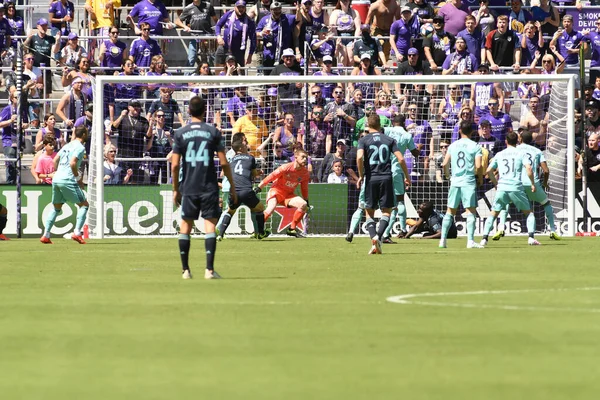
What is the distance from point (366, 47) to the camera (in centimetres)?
2941

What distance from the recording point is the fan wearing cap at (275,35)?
29.4 m

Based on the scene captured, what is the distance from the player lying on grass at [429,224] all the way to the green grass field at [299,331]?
26.1 feet

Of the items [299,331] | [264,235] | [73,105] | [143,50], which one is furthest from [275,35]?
[299,331]

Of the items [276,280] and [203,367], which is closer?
[203,367]

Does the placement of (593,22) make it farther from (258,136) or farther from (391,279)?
(391,279)

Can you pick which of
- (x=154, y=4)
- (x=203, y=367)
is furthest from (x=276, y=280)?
(x=154, y=4)

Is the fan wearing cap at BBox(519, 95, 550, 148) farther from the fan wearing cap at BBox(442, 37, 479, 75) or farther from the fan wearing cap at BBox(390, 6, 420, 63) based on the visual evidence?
the fan wearing cap at BBox(390, 6, 420, 63)

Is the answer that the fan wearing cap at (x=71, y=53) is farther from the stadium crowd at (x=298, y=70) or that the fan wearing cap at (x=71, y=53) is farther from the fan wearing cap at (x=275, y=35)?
the fan wearing cap at (x=275, y=35)

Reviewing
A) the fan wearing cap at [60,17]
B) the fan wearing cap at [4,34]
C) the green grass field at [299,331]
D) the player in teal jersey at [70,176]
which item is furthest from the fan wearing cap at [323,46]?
the green grass field at [299,331]

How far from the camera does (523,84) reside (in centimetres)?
2830

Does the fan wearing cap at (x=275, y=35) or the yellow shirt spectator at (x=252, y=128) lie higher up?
the fan wearing cap at (x=275, y=35)

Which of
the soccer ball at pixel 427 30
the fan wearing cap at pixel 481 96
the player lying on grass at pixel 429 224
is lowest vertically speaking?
the player lying on grass at pixel 429 224

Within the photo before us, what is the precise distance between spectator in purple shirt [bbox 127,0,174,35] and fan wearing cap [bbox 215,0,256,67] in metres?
1.61

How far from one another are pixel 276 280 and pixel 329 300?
8.27ft
